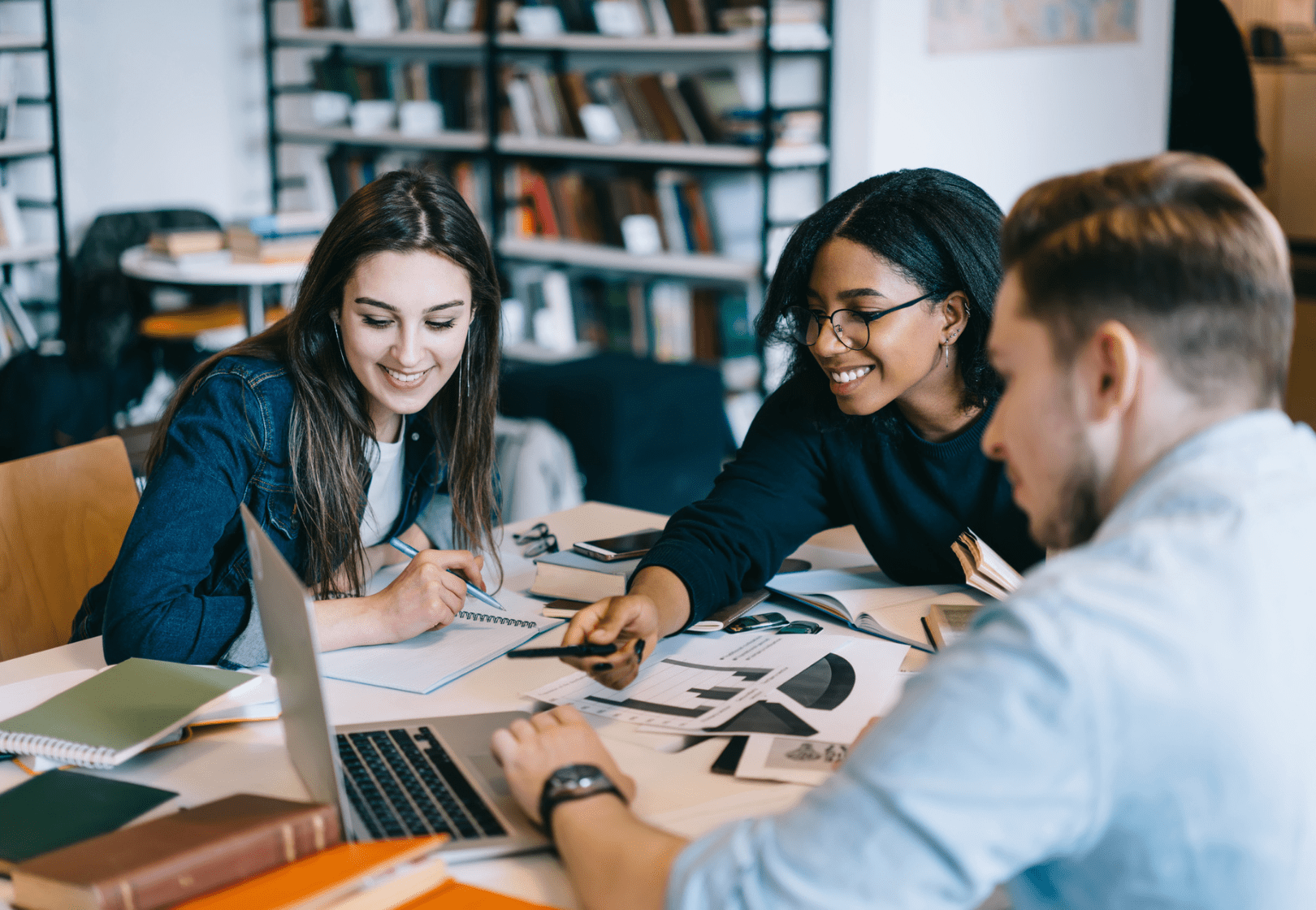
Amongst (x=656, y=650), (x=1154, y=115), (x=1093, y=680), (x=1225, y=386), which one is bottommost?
(x=656, y=650)

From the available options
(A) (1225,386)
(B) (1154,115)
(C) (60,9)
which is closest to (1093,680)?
(A) (1225,386)

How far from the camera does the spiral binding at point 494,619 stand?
1.50 meters

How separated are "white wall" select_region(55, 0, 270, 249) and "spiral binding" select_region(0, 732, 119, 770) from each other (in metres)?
4.09

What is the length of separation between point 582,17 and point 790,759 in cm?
365

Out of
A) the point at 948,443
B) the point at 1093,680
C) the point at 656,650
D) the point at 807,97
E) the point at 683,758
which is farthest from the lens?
the point at 807,97

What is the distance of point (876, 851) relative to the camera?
682 mm

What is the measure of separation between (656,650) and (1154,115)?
144 inches

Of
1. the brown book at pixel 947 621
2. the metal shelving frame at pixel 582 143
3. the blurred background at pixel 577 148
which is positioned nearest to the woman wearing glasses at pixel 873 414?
the brown book at pixel 947 621

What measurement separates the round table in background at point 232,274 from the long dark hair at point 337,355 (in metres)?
2.24

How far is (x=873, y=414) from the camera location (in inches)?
66.2

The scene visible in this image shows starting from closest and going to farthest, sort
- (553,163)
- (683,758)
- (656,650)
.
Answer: (683,758), (656,650), (553,163)

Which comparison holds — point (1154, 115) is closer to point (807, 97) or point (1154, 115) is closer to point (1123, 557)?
point (807, 97)

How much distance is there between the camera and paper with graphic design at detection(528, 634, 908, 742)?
1.19 meters

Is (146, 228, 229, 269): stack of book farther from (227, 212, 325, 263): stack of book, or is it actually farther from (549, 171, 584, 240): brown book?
(549, 171, 584, 240): brown book
